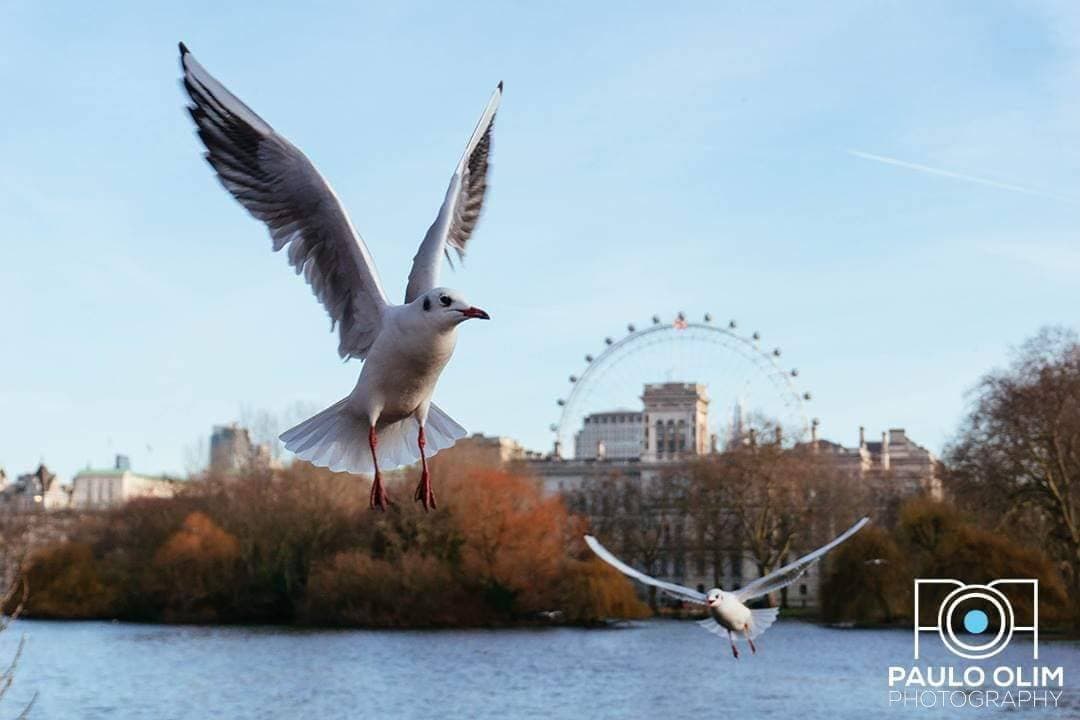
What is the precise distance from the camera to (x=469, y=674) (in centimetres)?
4597

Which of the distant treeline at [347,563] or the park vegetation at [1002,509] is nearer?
the park vegetation at [1002,509]

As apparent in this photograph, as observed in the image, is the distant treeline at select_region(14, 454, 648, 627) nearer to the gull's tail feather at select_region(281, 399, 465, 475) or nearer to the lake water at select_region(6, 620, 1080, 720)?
the lake water at select_region(6, 620, 1080, 720)

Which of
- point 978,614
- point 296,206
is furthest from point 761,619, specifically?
point 978,614

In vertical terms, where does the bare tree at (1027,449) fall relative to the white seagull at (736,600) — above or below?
above

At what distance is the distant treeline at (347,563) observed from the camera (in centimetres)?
6450

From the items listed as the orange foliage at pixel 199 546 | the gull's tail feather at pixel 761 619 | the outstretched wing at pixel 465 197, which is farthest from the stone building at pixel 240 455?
the outstretched wing at pixel 465 197

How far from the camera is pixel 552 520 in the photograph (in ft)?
214

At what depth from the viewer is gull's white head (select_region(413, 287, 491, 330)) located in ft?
25.1

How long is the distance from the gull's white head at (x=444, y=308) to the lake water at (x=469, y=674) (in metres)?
A: 28.4

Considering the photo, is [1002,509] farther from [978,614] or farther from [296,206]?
[296,206]

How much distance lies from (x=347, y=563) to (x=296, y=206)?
5505 cm

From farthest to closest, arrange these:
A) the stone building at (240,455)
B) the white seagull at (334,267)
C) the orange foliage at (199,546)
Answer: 1. the stone building at (240,455)
2. the orange foliage at (199,546)
3. the white seagull at (334,267)

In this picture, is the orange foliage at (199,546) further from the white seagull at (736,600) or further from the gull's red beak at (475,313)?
the gull's red beak at (475,313)

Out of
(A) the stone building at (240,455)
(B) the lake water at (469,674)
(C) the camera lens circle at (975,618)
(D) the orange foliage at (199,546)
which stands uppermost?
(A) the stone building at (240,455)
